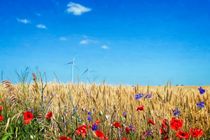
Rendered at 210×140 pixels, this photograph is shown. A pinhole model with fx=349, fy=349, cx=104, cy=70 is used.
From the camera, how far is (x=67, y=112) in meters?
3.87

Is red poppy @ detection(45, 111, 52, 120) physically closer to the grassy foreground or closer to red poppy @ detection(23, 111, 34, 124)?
the grassy foreground

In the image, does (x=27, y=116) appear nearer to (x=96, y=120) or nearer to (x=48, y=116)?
(x=48, y=116)

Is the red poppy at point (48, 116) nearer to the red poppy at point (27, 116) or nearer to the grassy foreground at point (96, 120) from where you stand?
the grassy foreground at point (96, 120)

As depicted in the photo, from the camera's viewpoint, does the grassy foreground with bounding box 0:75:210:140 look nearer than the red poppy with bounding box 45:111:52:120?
Yes

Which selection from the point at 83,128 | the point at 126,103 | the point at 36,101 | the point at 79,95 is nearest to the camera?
the point at 83,128

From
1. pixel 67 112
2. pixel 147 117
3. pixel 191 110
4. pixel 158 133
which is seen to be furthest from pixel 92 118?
pixel 191 110

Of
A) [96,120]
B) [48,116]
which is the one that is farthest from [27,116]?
[96,120]

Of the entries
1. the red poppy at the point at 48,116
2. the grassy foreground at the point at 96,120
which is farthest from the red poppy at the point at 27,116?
the red poppy at the point at 48,116

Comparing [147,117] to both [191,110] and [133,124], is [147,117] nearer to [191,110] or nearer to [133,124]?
[133,124]

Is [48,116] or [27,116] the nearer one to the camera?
[27,116]

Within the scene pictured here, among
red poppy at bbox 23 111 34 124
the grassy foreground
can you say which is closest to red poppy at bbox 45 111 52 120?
the grassy foreground

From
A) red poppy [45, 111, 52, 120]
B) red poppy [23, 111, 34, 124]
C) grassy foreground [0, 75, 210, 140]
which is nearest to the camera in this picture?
red poppy [23, 111, 34, 124]

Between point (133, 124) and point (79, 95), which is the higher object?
point (79, 95)

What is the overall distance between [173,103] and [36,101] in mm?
1923
